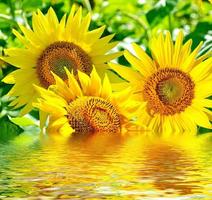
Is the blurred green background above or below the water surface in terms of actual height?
above

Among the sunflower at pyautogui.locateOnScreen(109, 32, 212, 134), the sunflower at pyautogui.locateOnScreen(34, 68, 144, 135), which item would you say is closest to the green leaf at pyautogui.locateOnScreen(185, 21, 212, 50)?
the sunflower at pyautogui.locateOnScreen(109, 32, 212, 134)

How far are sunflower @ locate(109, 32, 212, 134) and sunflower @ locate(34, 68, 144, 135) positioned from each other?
50 mm

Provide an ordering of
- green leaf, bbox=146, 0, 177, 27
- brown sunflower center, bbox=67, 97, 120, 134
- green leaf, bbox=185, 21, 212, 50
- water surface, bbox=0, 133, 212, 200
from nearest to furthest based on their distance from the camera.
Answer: water surface, bbox=0, 133, 212, 200, brown sunflower center, bbox=67, 97, 120, 134, green leaf, bbox=185, 21, 212, 50, green leaf, bbox=146, 0, 177, 27

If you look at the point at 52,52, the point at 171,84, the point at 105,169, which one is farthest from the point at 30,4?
the point at 105,169

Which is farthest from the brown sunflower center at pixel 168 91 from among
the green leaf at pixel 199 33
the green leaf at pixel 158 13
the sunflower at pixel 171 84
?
the green leaf at pixel 158 13

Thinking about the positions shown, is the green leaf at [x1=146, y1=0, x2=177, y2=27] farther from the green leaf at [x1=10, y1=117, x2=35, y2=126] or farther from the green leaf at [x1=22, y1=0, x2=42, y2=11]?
the green leaf at [x1=10, y1=117, x2=35, y2=126]

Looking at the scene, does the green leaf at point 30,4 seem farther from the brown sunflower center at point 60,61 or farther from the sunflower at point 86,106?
the sunflower at point 86,106

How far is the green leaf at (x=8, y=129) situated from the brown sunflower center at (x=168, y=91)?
185mm

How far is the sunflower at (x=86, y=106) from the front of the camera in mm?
815

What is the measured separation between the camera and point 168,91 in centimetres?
90

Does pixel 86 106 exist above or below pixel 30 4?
below

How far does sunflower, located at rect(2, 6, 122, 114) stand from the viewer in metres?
0.90

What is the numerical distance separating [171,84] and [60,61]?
161 millimetres

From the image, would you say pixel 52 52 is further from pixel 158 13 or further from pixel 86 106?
pixel 158 13
